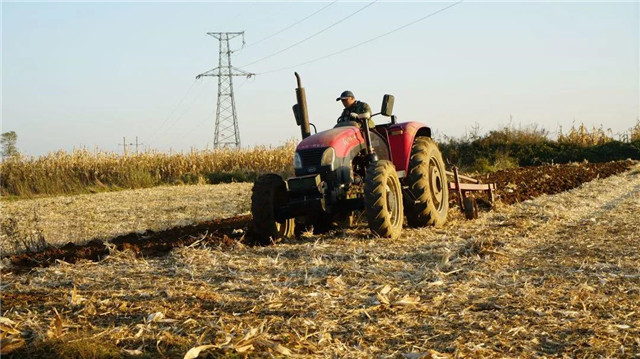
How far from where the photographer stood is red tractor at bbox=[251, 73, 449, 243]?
360 inches

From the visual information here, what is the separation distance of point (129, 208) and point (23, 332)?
40.9ft

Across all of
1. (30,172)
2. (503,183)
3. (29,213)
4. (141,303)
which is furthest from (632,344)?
(30,172)

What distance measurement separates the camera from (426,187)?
402 inches

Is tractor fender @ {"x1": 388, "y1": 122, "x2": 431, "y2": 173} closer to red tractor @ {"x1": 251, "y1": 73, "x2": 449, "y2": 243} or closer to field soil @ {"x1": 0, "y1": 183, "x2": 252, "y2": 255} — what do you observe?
red tractor @ {"x1": 251, "y1": 73, "x2": 449, "y2": 243}

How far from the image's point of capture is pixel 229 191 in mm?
21438

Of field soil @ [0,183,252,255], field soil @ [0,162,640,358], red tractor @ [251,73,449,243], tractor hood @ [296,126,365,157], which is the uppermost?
tractor hood @ [296,126,365,157]

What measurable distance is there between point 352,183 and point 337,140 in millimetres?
630

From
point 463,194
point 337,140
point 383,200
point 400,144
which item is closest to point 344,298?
point 383,200

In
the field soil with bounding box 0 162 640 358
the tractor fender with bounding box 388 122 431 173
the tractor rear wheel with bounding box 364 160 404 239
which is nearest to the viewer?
the field soil with bounding box 0 162 640 358

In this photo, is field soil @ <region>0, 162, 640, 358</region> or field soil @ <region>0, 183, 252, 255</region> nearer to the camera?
field soil @ <region>0, 162, 640, 358</region>

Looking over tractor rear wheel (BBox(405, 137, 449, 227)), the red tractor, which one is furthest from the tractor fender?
tractor rear wheel (BBox(405, 137, 449, 227))

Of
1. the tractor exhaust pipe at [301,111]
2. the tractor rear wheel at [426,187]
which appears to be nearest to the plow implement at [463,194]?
the tractor rear wheel at [426,187]

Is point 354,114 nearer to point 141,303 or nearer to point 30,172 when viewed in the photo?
point 141,303

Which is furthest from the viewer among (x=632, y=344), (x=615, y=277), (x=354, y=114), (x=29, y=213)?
(x=29, y=213)
